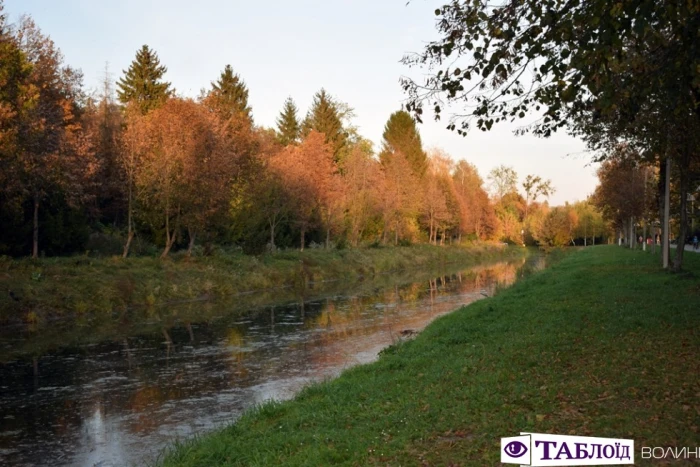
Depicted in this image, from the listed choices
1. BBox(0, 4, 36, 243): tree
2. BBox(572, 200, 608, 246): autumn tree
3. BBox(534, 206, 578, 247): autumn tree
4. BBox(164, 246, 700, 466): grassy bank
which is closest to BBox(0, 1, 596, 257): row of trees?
BBox(0, 4, 36, 243): tree

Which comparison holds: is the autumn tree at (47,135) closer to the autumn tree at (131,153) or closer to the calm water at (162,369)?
the autumn tree at (131,153)

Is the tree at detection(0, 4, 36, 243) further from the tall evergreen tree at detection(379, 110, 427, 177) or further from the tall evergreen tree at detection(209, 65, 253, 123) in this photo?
the tall evergreen tree at detection(379, 110, 427, 177)

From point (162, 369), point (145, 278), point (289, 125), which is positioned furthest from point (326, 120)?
point (162, 369)

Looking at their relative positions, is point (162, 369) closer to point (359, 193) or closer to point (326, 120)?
point (359, 193)

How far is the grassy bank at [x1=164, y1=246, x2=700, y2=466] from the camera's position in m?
6.77

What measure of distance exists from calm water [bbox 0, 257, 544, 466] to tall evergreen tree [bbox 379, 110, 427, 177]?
5215cm

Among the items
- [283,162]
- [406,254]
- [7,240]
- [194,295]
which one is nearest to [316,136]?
[283,162]

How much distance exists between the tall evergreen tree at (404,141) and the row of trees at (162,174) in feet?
28.9

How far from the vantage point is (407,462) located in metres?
6.40

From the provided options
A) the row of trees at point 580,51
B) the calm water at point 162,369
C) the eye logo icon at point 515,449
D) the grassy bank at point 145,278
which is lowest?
the calm water at point 162,369

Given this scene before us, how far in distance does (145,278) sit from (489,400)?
24.0 meters

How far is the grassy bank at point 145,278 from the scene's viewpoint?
2359 centimetres

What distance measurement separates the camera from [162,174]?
31922 mm
